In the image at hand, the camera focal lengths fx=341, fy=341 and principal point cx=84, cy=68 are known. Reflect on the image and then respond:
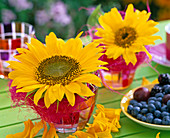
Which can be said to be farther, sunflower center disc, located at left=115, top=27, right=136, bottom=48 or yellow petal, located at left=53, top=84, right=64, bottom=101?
sunflower center disc, located at left=115, top=27, right=136, bottom=48

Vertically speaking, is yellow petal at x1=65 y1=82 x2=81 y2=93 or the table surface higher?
yellow petal at x1=65 y1=82 x2=81 y2=93

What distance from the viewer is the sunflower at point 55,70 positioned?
0.70 m

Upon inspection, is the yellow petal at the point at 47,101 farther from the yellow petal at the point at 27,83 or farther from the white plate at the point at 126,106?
the white plate at the point at 126,106

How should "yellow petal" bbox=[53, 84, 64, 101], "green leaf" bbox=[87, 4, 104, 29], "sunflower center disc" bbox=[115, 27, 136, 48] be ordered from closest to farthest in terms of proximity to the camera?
"yellow petal" bbox=[53, 84, 64, 101], "sunflower center disc" bbox=[115, 27, 136, 48], "green leaf" bbox=[87, 4, 104, 29]

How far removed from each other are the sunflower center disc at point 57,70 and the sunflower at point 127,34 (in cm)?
14

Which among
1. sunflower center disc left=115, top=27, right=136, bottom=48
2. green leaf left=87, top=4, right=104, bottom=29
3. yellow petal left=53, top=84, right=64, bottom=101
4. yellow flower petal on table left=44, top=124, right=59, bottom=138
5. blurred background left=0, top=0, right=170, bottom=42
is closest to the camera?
yellow petal left=53, top=84, right=64, bottom=101

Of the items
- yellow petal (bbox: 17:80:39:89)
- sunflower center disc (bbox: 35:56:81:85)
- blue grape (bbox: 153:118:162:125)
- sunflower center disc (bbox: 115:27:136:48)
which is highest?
sunflower center disc (bbox: 115:27:136:48)

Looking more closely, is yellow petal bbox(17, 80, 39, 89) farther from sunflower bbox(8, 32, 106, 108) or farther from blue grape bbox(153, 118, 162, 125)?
blue grape bbox(153, 118, 162, 125)

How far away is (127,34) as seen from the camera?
0.91m

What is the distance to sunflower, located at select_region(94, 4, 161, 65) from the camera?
2.87ft

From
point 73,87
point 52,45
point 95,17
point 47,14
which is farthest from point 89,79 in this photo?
point 47,14

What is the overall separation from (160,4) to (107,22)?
1607 mm

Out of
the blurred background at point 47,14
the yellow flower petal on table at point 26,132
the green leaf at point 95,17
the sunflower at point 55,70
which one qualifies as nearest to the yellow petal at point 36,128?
the yellow flower petal on table at point 26,132

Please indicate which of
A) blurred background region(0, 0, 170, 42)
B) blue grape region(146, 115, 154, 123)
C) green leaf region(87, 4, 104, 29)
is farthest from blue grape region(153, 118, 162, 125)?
blurred background region(0, 0, 170, 42)
